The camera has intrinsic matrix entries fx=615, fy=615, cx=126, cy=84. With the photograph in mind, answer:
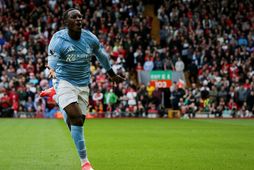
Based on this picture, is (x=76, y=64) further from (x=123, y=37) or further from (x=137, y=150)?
(x=123, y=37)

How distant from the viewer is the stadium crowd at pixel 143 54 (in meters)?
31.8

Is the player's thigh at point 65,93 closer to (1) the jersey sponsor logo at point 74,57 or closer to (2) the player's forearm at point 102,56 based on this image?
(1) the jersey sponsor logo at point 74,57

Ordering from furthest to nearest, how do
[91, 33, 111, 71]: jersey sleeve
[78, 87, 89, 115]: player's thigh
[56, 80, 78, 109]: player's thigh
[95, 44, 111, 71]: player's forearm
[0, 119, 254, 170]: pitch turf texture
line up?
1. [0, 119, 254, 170]: pitch turf texture
2. [95, 44, 111, 71]: player's forearm
3. [91, 33, 111, 71]: jersey sleeve
4. [78, 87, 89, 115]: player's thigh
5. [56, 80, 78, 109]: player's thigh

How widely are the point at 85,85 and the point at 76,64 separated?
1.39 feet

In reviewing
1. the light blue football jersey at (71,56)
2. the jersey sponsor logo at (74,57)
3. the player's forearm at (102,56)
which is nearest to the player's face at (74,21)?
the light blue football jersey at (71,56)

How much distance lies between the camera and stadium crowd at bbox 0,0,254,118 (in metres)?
31.8

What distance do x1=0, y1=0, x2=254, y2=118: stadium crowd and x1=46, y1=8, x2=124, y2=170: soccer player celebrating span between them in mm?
18508

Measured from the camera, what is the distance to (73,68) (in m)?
10.1

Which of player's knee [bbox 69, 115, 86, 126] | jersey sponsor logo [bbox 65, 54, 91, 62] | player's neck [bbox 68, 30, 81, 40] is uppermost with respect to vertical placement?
player's neck [bbox 68, 30, 81, 40]

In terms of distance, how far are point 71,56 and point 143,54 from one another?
24936 mm

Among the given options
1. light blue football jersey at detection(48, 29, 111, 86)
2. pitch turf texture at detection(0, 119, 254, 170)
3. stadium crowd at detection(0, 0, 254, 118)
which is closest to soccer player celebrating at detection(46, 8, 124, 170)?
light blue football jersey at detection(48, 29, 111, 86)

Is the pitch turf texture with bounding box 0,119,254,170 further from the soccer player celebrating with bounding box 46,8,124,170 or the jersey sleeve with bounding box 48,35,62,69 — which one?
the jersey sleeve with bounding box 48,35,62,69

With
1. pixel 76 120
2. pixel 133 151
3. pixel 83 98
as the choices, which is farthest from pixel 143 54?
pixel 76 120

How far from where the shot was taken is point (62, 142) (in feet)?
50.4
